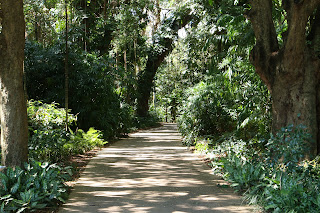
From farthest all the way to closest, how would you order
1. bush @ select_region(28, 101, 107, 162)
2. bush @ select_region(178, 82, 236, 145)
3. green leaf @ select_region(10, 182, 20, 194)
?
bush @ select_region(178, 82, 236, 145)
bush @ select_region(28, 101, 107, 162)
green leaf @ select_region(10, 182, 20, 194)

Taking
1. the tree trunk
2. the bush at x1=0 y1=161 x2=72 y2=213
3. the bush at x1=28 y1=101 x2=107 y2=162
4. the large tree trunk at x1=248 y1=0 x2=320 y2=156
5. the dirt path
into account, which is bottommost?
the dirt path

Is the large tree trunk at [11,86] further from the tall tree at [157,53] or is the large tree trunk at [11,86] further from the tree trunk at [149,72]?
the tree trunk at [149,72]

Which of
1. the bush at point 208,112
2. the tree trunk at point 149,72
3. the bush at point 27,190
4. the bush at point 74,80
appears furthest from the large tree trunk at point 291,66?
the tree trunk at point 149,72

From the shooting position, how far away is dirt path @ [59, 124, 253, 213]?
5410 mm

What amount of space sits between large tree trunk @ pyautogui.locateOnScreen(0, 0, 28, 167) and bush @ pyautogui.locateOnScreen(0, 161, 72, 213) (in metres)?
0.38

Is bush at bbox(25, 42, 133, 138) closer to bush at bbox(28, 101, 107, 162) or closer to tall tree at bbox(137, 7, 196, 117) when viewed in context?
bush at bbox(28, 101, 107, 162)

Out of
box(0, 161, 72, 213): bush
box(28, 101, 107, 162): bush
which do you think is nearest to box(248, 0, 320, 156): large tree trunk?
box(0, 161, 72, 213): bush

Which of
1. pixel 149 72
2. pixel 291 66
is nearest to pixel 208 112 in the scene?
pixel 291 66

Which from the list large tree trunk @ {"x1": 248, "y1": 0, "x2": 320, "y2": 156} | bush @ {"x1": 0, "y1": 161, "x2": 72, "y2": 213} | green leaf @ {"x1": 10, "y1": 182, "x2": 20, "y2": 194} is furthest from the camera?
large tree trunk @ {"x1": 248, "y1": 0, "x2": 320, "y2": 156}

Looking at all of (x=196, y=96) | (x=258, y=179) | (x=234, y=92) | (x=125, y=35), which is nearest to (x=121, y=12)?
(x=125, y=35)

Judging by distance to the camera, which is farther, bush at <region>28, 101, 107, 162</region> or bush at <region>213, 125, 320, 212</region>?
bush at <region>28, 101, 107, 162</region>

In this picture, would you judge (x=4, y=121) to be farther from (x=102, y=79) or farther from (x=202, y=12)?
(x=202, y=12)

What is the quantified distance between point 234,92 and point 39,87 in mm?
8039

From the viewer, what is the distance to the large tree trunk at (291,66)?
677 cm
